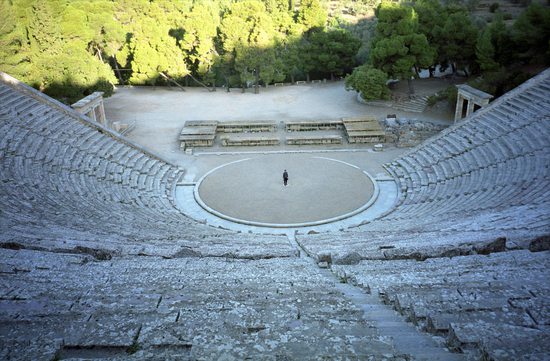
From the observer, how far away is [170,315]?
4.87 m

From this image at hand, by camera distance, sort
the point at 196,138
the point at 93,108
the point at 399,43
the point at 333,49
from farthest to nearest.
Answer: the point at 333,49 < the point at 399,43 < the point at 196,138 < the point at 93,108

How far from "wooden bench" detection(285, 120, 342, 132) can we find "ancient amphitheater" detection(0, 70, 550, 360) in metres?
8.74

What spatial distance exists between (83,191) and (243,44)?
19584mm

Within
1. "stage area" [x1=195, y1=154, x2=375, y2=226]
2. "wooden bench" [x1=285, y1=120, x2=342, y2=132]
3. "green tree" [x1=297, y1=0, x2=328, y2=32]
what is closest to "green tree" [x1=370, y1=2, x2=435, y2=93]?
"wooden bench" [x1=285, y1=120, x2=342, y2=132]

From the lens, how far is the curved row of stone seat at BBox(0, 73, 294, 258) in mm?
9250

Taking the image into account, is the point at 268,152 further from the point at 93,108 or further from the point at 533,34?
the point at 533,34

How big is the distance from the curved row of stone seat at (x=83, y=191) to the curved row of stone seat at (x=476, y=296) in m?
2.84

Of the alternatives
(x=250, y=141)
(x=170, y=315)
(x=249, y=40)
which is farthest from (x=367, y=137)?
(x=170, y=315)

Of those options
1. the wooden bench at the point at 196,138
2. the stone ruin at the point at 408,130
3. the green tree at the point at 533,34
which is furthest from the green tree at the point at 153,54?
the green tree at the point at 533,34

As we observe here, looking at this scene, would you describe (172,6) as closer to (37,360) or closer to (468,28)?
(468,28)

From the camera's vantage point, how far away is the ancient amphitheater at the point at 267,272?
13.7 feet

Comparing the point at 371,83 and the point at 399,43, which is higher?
the point at 399,43

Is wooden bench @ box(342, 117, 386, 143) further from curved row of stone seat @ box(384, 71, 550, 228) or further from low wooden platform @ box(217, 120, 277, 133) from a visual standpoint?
low wooden platform @ box(217, 120, 277, 133)

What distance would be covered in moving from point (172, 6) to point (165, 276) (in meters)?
33.8
